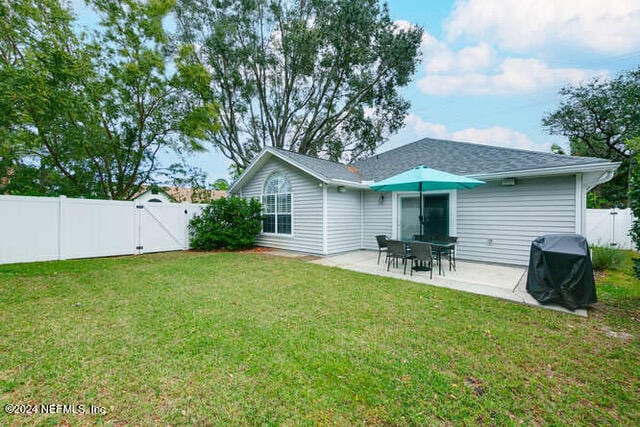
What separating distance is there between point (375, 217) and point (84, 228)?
33.3 ft

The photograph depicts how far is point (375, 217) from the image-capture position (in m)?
10.2

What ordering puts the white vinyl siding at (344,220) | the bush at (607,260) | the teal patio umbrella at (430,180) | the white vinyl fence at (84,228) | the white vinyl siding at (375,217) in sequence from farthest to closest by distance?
the white vinyl siding at (375,217) → the white vinyl siding at (344,220) → the bush at (607,260) → the white vinyl fence at (84,228) → the teal patio umbrella at (430,180)

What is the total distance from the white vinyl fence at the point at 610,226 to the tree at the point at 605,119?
802cm

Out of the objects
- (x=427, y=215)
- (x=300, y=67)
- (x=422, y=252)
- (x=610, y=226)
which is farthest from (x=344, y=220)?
(x=610, y=226)

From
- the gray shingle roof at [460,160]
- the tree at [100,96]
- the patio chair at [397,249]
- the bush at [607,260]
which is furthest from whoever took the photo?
the tree at [100,96]

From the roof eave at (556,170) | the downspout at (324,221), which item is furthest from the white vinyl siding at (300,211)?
the roof eave at (556,170)

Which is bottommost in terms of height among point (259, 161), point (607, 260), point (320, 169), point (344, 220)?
point (607, 260)

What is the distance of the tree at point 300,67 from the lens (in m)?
14.2

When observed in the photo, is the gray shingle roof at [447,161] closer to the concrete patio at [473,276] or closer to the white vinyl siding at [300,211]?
the white vinyl siding at [300,211]

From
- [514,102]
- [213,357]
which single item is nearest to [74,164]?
[213,357]

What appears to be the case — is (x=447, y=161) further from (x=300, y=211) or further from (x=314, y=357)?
(x=314, y=357)

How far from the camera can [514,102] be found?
1477 cm

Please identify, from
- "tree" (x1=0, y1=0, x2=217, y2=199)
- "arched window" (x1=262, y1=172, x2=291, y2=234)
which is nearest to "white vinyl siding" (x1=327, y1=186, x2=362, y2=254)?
"arched window" (x1=262, y1=172, x2=291, y2=234)

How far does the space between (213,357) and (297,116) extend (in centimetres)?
1764
